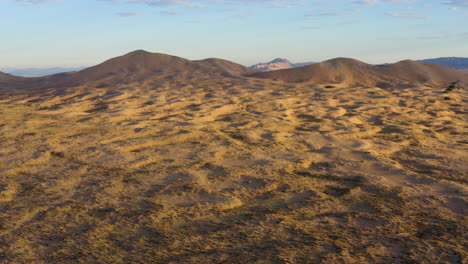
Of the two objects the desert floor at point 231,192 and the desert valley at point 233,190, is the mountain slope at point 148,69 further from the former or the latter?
the desert floor at point 231,192

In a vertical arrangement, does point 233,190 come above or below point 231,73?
below

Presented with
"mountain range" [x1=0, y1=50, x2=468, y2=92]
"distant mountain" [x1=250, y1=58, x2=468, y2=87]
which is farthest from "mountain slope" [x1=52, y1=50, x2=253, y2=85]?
"distant mountain" [x1=250, y1=58, x2=468, y2=87]

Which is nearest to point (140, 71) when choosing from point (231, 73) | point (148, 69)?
point (148, 69)

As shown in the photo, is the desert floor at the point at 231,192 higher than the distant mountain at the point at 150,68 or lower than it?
lower

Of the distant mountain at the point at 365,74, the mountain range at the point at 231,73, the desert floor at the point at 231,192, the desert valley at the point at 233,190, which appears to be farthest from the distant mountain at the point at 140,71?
the desert floor at the point at 231,192

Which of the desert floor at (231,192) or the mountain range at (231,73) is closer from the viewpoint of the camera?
the desert floor at (231,192)

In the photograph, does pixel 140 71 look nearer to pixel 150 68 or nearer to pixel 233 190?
pixel 150 68
